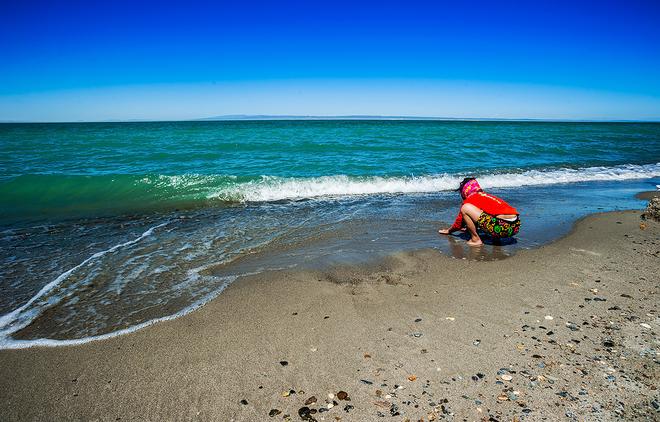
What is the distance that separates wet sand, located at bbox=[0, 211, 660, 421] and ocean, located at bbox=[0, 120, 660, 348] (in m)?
0.68

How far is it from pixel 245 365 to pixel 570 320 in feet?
10.5

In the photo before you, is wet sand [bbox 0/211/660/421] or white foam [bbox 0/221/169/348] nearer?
wet sand [bbox 0/211/660/421]

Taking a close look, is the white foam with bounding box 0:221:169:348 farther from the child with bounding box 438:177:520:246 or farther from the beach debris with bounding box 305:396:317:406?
the child with bounding box 438:177:520:246

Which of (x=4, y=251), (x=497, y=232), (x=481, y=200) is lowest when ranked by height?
(x=4, y=251)

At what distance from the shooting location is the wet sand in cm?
264

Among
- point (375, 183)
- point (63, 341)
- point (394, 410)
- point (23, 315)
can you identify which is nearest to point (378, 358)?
point (394, 410)

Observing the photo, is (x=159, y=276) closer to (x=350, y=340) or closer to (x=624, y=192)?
(x=350, y=340)

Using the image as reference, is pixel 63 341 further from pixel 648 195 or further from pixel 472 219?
pixel 648 195

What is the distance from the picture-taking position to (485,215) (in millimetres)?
6090

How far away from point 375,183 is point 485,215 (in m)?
7.41

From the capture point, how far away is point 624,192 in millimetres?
11820

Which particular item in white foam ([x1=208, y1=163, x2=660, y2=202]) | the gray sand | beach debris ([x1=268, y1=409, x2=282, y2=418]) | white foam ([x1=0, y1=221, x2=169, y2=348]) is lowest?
white foam ([x1=0, y1=221, x2=169, y2=348])

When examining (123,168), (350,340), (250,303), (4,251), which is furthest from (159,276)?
(123,168)

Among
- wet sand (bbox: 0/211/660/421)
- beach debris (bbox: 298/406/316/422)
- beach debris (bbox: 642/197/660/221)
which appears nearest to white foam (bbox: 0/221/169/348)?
wet sand (bbox: 0/211/660/421)
